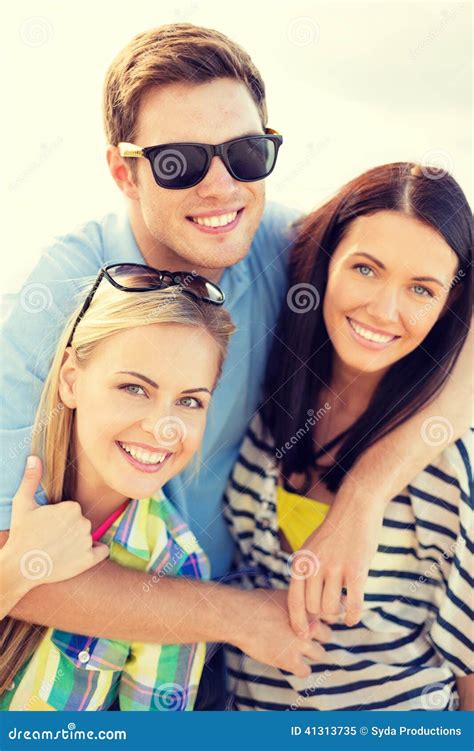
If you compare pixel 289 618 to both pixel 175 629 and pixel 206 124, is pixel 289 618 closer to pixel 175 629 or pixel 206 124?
pixel 175 629

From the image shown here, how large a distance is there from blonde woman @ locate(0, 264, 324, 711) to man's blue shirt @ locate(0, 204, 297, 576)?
0.07 meters

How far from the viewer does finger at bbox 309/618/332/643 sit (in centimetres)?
296

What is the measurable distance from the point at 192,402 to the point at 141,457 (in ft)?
0.78

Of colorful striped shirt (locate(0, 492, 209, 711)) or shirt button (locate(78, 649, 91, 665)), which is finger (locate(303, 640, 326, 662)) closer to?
colorful striped shirt (locate(0, 492, 209, 711))

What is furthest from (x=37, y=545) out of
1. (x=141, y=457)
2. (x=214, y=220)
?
(x=214, y=220)

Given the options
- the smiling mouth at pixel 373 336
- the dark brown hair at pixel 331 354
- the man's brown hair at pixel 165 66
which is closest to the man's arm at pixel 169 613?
the dark brown hair at pixel 331 354

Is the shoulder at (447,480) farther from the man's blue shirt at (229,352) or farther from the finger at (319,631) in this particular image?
the man's blue shirt at (229,352)

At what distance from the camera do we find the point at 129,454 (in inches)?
110

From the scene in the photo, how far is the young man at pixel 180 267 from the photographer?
108 inches

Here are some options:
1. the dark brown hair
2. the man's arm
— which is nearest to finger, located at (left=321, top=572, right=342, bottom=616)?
the man's arm

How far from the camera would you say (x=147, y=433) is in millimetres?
2738

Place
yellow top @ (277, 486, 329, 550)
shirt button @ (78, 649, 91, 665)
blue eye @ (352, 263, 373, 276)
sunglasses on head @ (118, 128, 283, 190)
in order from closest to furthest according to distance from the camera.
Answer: sunglasses on head @ (118, 128, 283, 190) < shirt button @ (78, 649, 91, 665) < blue eye @ (352, 263, 373, 276) < yellow top @ (277, 486, 329, 550)
